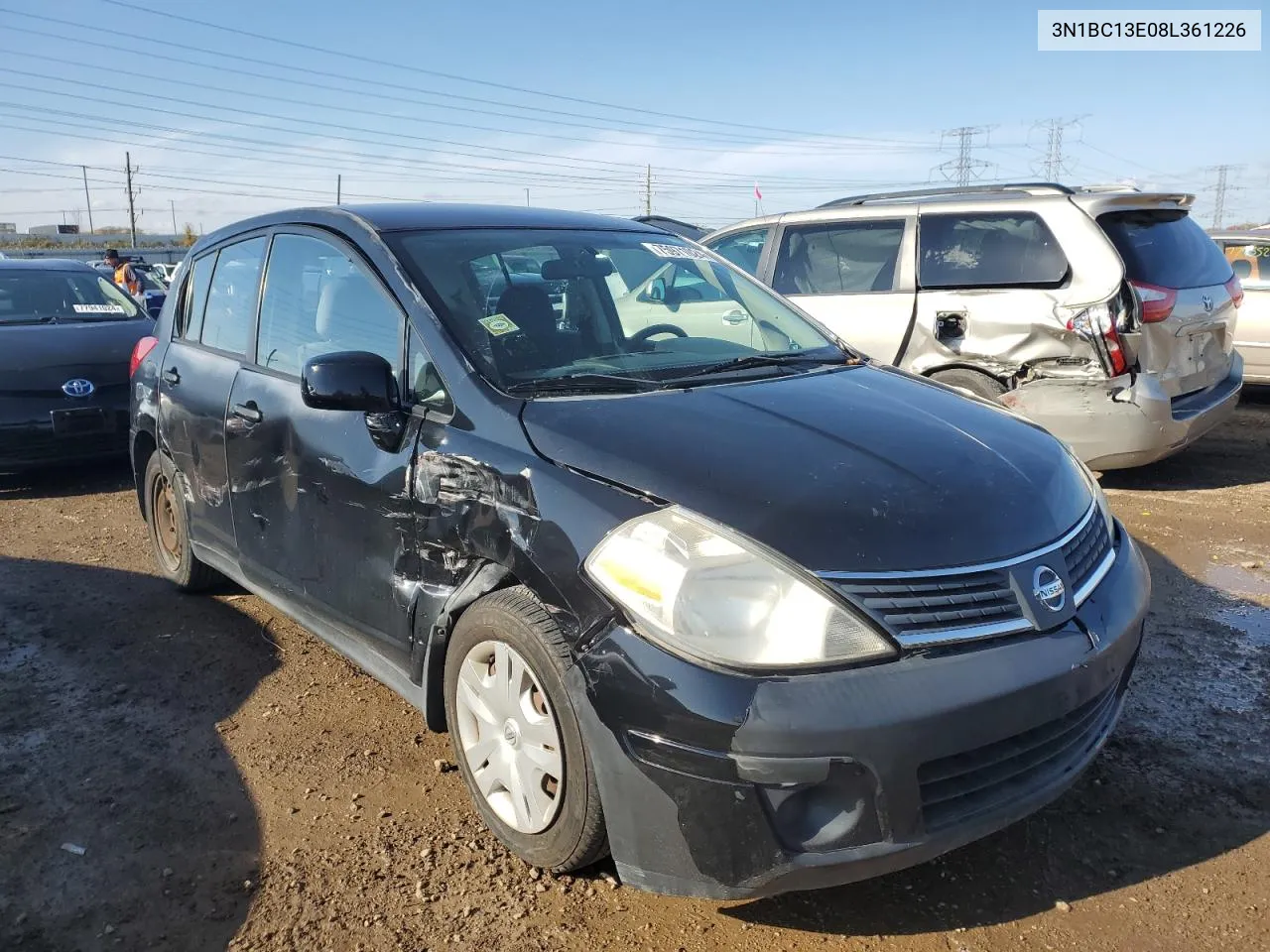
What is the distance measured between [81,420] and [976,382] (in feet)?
19.5

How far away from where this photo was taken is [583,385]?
2850 millimetres

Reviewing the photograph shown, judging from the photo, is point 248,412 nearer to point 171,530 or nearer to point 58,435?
point 171,530

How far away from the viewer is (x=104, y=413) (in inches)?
272

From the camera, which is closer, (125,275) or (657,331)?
(657,331)

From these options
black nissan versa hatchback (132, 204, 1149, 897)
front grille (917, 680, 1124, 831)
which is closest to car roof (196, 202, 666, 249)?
black nissan versa hatchback (132, 204, 1149, 897)

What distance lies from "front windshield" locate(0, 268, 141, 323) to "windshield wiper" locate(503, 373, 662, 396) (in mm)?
6197

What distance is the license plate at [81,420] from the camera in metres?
6.73

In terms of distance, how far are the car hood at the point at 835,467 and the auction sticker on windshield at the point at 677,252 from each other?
1.04m

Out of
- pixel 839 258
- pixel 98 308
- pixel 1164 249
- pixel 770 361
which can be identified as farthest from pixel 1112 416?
pixel 98 308

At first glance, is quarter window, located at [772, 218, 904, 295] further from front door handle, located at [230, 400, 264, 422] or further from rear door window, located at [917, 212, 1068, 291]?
front door handle, located at [230, 400, 264, 422]

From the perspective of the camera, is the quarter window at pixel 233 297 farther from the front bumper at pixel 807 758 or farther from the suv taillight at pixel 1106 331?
the suv taillight at pixel 1106 331

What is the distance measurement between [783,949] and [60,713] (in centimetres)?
277

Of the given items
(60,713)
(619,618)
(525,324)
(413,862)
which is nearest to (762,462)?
(619,618)

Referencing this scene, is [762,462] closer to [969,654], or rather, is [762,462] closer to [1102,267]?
[969,654]
